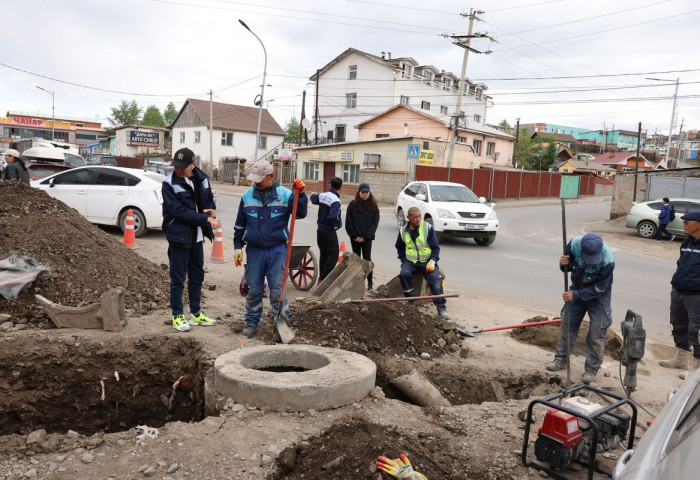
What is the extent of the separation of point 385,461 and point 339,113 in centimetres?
4951

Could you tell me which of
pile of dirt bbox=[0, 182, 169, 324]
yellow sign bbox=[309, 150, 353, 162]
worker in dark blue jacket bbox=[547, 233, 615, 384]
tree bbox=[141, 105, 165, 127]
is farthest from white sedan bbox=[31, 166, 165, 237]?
tree bbox=[141, 105, 165, 127]

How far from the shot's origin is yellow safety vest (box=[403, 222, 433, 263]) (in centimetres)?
727

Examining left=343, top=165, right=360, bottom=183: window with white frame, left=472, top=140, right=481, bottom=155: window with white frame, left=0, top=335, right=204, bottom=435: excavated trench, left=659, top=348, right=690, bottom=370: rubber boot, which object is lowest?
left=0, top=335, right=204, bottom=435: excavated trench

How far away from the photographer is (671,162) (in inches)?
2901

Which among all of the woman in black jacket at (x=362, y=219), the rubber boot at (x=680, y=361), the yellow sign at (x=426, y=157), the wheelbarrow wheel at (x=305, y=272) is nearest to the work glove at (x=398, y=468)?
the rubber boot at (x=680, y=361)

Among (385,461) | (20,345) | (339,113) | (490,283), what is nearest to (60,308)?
(20,345)

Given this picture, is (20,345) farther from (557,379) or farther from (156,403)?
(557,379)

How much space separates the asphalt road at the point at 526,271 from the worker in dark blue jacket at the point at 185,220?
122 inches

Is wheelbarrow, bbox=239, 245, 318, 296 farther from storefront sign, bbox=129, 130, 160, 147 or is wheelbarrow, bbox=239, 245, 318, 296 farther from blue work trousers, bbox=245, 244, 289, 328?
storefront sign, bbox=129, 130, 160, 147

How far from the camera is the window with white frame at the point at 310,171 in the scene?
3767cm

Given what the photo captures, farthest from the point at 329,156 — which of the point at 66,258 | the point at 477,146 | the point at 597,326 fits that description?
the point at 597,326

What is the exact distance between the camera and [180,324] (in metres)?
5.92

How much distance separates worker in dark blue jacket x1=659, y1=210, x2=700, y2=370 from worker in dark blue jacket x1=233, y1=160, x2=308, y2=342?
413cm

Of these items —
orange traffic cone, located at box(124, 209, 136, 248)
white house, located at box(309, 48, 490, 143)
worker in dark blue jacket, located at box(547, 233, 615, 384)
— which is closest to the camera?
worker in dark blue jacket, located at box(547, 233, 615, 384)
